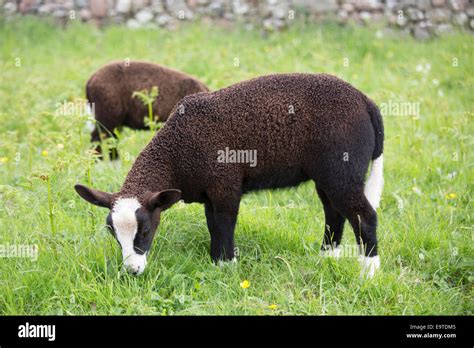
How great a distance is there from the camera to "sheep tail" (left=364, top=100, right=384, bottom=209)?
5.02 meters

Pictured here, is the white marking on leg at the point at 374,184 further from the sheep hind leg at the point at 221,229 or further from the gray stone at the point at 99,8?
the gray stone at the point at 99,8

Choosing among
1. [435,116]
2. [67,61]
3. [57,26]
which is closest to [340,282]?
[435,116]

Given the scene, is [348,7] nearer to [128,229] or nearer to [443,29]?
[443,29]

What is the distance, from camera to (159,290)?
186 inches

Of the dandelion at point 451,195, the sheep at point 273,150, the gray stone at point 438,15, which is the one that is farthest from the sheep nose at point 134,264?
the gray stone at point 438,15

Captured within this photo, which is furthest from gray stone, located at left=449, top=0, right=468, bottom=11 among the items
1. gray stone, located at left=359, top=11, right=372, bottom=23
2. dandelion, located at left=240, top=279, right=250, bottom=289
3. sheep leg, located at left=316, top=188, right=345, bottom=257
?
dandelion, located at left=240, top=279, right=250, bottom=289

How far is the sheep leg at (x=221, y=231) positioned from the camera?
Answer: 16.2 feet

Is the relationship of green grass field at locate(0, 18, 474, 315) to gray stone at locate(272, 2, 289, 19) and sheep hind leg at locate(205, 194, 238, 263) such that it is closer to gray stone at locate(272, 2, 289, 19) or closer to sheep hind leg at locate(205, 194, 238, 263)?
sheep hind leg at locate(205, 194, 238, 263)

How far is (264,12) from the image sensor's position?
11875 mm

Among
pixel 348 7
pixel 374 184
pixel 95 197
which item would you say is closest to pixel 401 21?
pixel 348 7

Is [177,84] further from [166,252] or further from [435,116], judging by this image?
[435,116]

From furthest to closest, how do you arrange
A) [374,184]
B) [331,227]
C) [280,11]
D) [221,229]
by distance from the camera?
[280,11]
[331,227]
[374,184]
[221,229]

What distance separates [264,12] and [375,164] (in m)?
7.45

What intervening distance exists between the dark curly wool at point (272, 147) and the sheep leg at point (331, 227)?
227mm
